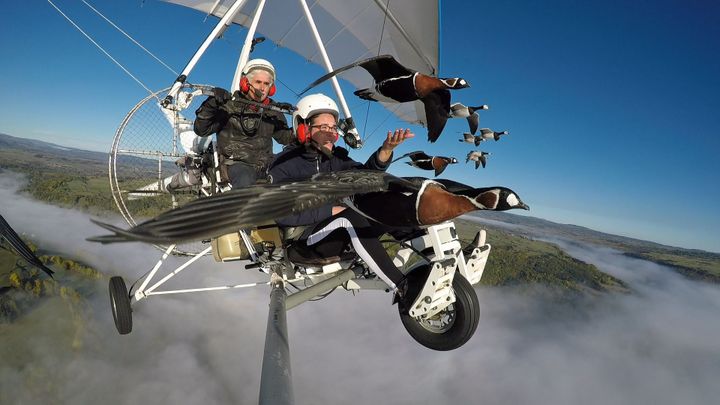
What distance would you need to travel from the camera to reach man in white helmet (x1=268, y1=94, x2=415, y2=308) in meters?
2.99

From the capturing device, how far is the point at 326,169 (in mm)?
3740

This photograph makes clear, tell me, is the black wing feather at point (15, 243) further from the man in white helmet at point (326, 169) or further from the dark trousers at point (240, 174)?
the man in white helmet at point (326, 169)

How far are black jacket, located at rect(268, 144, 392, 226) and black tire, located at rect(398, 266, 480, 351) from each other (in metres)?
1.15

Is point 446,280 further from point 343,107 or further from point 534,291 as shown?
point 534,291

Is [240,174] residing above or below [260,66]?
below

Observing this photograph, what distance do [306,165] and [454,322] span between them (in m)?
2.28

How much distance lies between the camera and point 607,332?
9356 centimetres

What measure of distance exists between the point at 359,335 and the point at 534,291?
59606mm

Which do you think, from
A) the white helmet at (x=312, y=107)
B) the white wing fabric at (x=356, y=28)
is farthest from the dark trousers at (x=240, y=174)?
the white wing fabric at (x=356, y=28)

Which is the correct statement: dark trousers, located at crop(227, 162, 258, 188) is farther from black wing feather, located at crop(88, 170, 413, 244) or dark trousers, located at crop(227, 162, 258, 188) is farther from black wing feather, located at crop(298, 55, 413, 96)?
black wing feather, located at crop(88, 170, 413, 244)

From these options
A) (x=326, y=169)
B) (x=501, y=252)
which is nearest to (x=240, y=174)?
(x=326, y=169)

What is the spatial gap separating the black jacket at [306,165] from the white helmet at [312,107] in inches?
12.6

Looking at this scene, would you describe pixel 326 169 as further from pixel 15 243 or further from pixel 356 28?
pixel 356 28

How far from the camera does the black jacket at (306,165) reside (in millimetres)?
3391
